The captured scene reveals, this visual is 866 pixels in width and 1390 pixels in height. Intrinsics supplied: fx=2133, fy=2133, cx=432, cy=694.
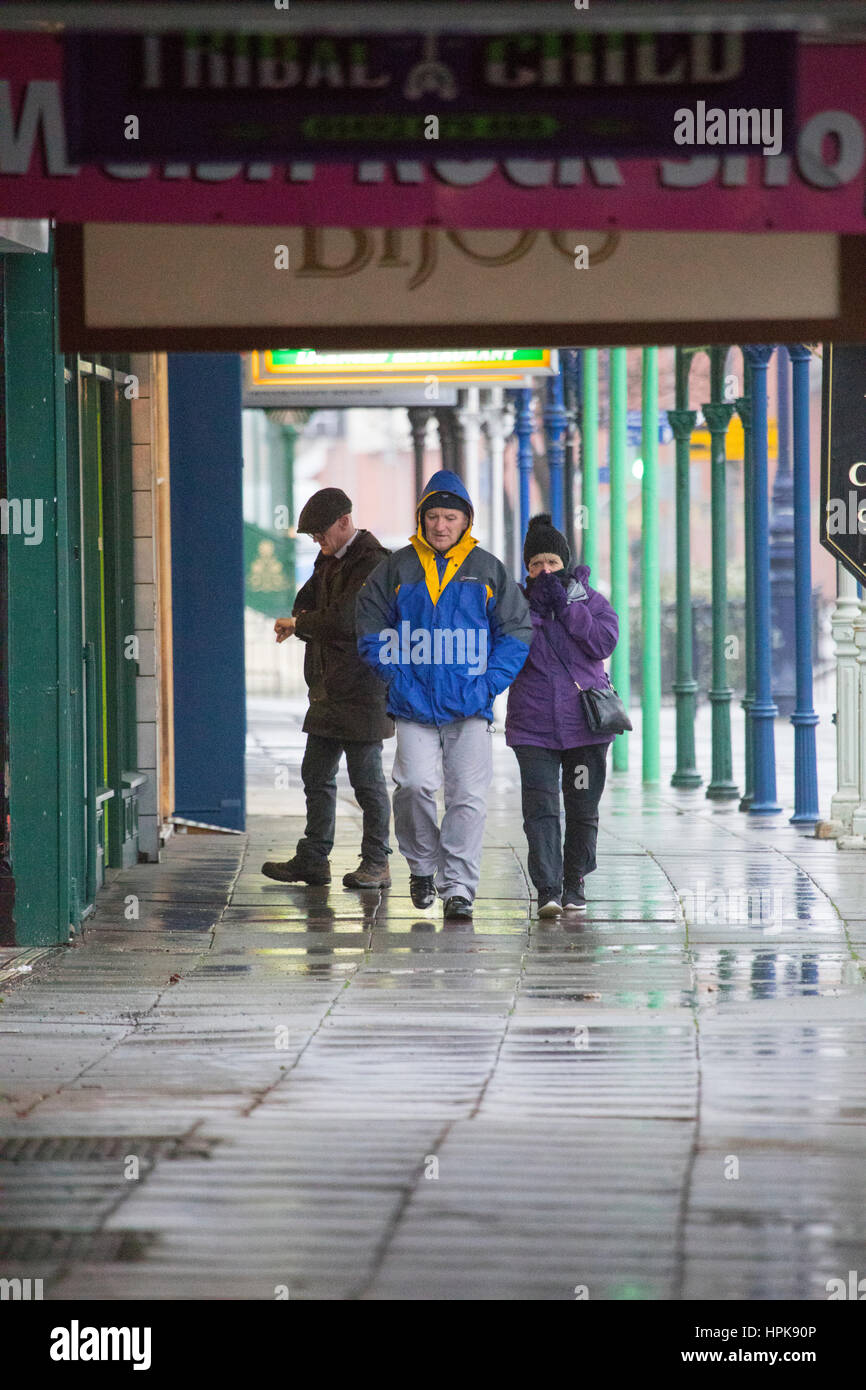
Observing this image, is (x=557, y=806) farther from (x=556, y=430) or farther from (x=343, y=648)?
(x=556, y=430)

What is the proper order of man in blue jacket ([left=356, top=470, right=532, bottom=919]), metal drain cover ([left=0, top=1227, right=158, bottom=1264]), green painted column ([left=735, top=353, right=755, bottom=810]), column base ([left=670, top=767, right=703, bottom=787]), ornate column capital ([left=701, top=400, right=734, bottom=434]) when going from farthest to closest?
A: column base ([left=670, top=767, right=703, bottom=787]), ornate column capital ([left=701, top=400, right=734, bottom=434]), green painted column ([left=735, top=353, right=755, bottom=810]), man in blue jacket ([left=356, top=470, right=532, bottom=919]), metal drain cover ([left=0, top=1227, right=158, bottom=1264])

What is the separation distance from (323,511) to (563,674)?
1390 mm

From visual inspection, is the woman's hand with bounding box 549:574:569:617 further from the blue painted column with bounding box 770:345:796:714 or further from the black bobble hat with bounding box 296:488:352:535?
the blue painted column with bounding box 770:345:796:714

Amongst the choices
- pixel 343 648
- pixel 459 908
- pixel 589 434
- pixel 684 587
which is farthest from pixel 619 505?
pixel 459 908

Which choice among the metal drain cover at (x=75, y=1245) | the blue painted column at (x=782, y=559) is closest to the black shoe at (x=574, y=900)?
the metal drain cover at (x=75, y=1245)

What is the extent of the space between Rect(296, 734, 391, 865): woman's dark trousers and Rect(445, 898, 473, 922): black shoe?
2.74 feet

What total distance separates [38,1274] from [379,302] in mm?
2823

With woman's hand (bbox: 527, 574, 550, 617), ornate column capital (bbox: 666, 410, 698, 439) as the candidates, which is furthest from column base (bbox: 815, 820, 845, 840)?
ornate column capital (bbox: 666, 410, 698, 439)

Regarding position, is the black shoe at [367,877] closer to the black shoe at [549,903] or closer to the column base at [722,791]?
the black shoe at [549,903]

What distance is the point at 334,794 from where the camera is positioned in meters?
9.81

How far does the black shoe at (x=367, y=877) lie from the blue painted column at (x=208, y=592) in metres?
2.60

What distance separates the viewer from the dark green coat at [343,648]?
9.70 metres

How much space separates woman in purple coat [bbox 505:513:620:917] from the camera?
909 centimetres

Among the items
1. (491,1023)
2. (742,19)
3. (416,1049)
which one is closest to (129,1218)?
(416,1049)
